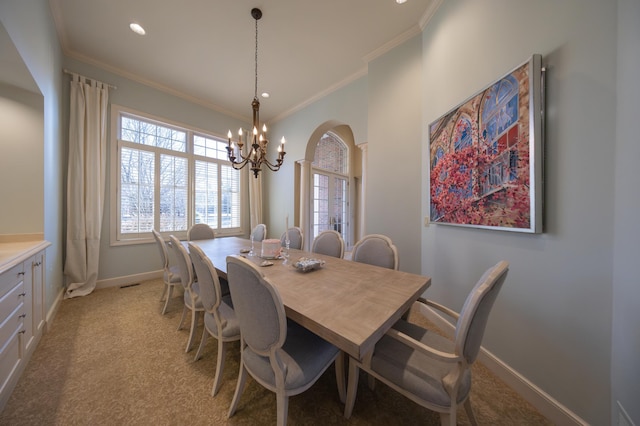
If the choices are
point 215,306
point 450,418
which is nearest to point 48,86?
point 215,306

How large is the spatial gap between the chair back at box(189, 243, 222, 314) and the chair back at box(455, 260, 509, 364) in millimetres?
1297

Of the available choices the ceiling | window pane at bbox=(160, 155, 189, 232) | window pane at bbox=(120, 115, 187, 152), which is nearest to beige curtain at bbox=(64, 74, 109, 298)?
window pane at bbox=(120, 115, 187, 152)

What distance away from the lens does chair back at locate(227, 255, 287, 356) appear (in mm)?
886

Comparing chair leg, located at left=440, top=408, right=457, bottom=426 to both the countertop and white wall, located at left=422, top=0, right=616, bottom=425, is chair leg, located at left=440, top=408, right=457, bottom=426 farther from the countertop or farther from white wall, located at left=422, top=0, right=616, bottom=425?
the countertop

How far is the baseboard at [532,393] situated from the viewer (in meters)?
1.15

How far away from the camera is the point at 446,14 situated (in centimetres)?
203

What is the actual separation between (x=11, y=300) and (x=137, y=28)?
9.65 ft

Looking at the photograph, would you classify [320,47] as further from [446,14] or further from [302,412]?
[302,412]

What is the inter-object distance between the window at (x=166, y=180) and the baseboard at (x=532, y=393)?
14.7 ft

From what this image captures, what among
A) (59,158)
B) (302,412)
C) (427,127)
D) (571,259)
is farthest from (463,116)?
(59,158)

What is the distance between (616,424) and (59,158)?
17.0 ft

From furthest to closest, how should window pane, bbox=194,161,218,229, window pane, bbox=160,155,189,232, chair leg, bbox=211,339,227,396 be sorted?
window pane, bbox=194,161,218,229 < window pane, bbox=160,155,189,232 < chair leg, bbox=211,339,227,396

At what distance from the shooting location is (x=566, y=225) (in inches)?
45.0

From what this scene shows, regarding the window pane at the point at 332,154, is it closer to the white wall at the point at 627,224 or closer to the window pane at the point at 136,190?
the window pane at the point at 136,190
